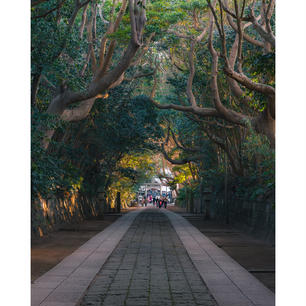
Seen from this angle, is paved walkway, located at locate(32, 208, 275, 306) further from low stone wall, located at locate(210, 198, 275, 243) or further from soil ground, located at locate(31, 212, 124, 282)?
low stone wall, located at locate(210, 198, 275, 243)

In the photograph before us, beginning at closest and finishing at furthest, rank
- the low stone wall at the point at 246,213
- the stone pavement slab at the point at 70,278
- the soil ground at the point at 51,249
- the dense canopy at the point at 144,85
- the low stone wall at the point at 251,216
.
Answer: the stone pavement slab at the point at 70,278
the soil ground at the point at 51,249
the dense canopy at the point at 144,85
the low stone wall at the point at 251,216
the low stone wall at the point at 246,213

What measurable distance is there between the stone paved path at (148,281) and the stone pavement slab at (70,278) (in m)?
0.16

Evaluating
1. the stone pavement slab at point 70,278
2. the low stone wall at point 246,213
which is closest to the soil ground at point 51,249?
the stone pavement slab at point 70,278

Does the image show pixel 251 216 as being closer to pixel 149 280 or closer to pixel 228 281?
pixel 228 281

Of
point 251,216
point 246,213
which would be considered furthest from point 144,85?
point 251,216

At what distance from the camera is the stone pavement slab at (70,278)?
6.64 metres

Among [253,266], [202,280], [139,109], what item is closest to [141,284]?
[202,280]

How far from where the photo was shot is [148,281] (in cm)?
818

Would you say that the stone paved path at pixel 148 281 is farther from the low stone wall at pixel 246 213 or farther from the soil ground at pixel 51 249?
the low stone wall at pixel 246 213

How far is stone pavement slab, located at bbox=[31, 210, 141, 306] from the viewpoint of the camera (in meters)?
6.64

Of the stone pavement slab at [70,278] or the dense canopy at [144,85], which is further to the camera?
the dense canopy at [144,85]

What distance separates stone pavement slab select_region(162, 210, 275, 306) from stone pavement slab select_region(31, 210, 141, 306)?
1.98m

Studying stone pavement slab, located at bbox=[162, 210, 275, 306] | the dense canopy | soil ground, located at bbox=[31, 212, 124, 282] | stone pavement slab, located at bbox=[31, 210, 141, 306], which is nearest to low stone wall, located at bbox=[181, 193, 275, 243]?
the dense canopy

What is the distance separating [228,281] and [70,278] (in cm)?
265
